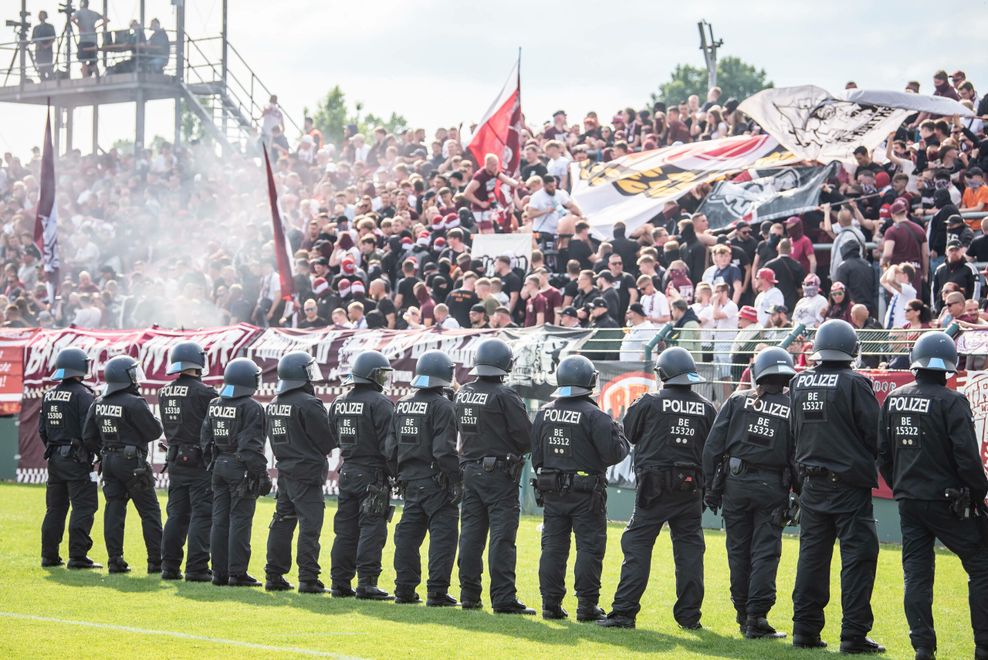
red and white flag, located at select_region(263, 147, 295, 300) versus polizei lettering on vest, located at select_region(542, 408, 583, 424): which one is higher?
red and white flag, located at select_region(263, 147, 295, 300)

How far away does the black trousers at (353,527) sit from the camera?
1227cm

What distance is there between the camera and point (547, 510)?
11305 mm

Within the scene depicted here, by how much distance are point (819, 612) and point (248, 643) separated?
4197 mm

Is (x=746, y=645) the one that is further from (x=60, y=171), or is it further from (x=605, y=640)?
(x=60, y=171)

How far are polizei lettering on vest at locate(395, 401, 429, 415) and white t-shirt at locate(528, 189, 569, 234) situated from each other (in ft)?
32.0

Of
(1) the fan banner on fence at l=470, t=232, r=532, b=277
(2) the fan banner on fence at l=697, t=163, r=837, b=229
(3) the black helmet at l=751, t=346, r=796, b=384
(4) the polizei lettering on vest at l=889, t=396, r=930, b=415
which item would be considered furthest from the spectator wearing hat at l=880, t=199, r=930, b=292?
(4) the polizei lettering on vest at l=889, t=396, r=930, b=415

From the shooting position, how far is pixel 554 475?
11125 millimetres

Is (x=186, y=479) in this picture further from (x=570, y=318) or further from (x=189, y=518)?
(x=570, y=318)

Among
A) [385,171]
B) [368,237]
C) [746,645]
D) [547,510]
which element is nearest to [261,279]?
[368,237]

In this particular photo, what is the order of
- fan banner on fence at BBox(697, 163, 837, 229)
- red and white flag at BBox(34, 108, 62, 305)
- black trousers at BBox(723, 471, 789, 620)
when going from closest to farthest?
black trousers at BBox(723, 471, 789, 620) < fan banner on fence at BBox(697, 163, 837, 229) < red and white flag at BBox(34, 108, 62, 305)

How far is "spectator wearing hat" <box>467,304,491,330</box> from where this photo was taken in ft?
61.6

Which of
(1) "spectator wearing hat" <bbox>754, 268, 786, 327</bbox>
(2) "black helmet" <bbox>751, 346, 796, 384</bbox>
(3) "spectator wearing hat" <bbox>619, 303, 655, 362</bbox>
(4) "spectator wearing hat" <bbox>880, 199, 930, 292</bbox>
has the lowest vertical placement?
(2) "black helmet" <bbox>751, 346, 796, 384</bbox>

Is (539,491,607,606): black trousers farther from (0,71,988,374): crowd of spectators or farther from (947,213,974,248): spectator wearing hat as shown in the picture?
(947,213,974,248): spectator wearing hat

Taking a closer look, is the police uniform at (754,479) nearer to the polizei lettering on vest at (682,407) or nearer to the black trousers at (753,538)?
the black trousers at (753,538)
